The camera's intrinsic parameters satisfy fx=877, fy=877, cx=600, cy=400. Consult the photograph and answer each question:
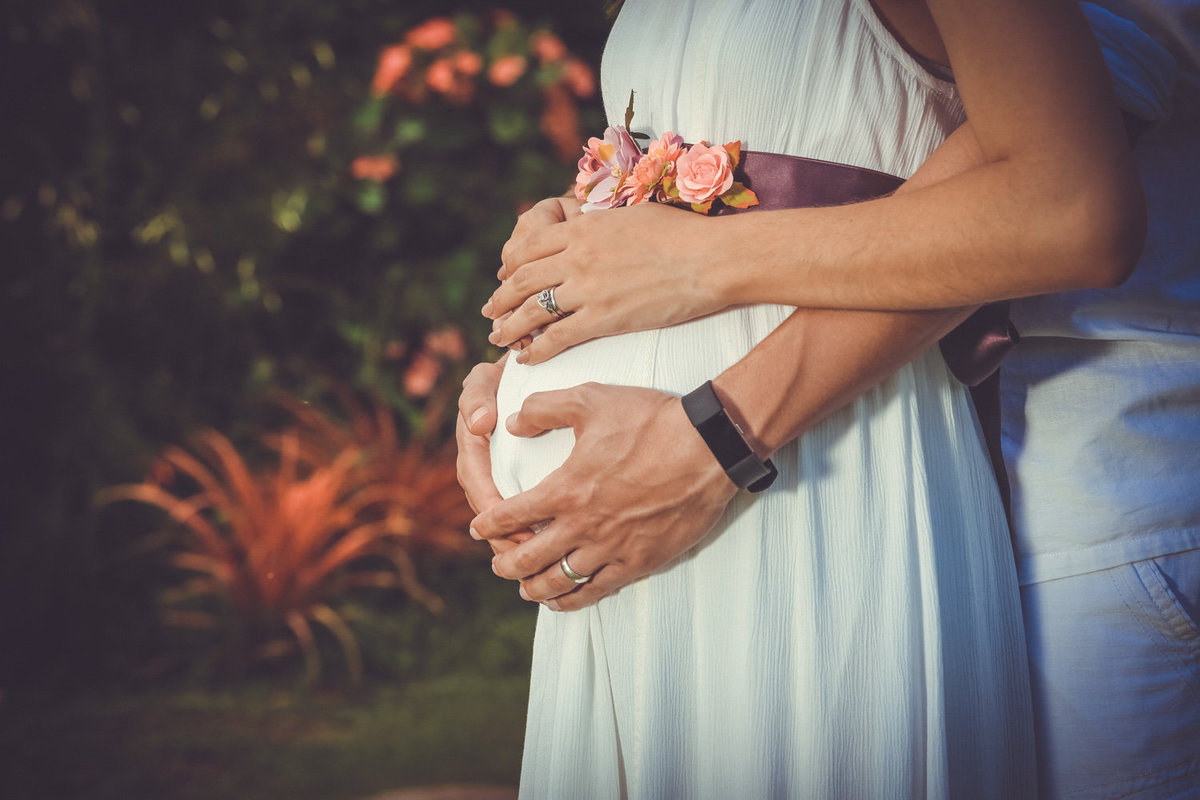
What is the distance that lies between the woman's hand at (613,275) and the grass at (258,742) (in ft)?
6.93

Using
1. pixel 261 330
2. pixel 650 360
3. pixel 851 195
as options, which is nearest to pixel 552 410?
pixel 650 360

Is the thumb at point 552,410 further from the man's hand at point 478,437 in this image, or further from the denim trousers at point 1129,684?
the denim trousers at point 1129,684

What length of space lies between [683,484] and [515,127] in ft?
10.3

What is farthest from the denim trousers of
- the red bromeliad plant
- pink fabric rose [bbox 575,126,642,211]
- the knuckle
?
the red bromeliad plant

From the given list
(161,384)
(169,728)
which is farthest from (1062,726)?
(161,384)

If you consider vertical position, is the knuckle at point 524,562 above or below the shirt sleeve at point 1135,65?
below

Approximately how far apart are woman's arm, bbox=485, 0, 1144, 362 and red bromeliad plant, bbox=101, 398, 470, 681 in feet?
8.98

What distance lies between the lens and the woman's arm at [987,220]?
0.80 metres

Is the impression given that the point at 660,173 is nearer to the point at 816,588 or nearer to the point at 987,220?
the point at 987,220

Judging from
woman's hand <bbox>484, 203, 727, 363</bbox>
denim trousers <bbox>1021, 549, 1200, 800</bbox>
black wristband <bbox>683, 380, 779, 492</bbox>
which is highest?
woman's hand <bbox>484, 203, 727, 363</bbox>

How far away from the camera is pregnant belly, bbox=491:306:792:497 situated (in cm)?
103

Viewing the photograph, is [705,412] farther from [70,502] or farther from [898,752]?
[70,502]

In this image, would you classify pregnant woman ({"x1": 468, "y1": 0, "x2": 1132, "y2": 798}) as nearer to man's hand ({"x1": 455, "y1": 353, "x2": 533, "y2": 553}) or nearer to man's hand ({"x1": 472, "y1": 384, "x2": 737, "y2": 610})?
man's hand ({"x1": 472, "y1": 384, "x2": 737, "y2": 610})

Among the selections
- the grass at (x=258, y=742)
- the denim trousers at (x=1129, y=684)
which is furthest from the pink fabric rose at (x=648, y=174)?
the grass at (x=258, y=742)
